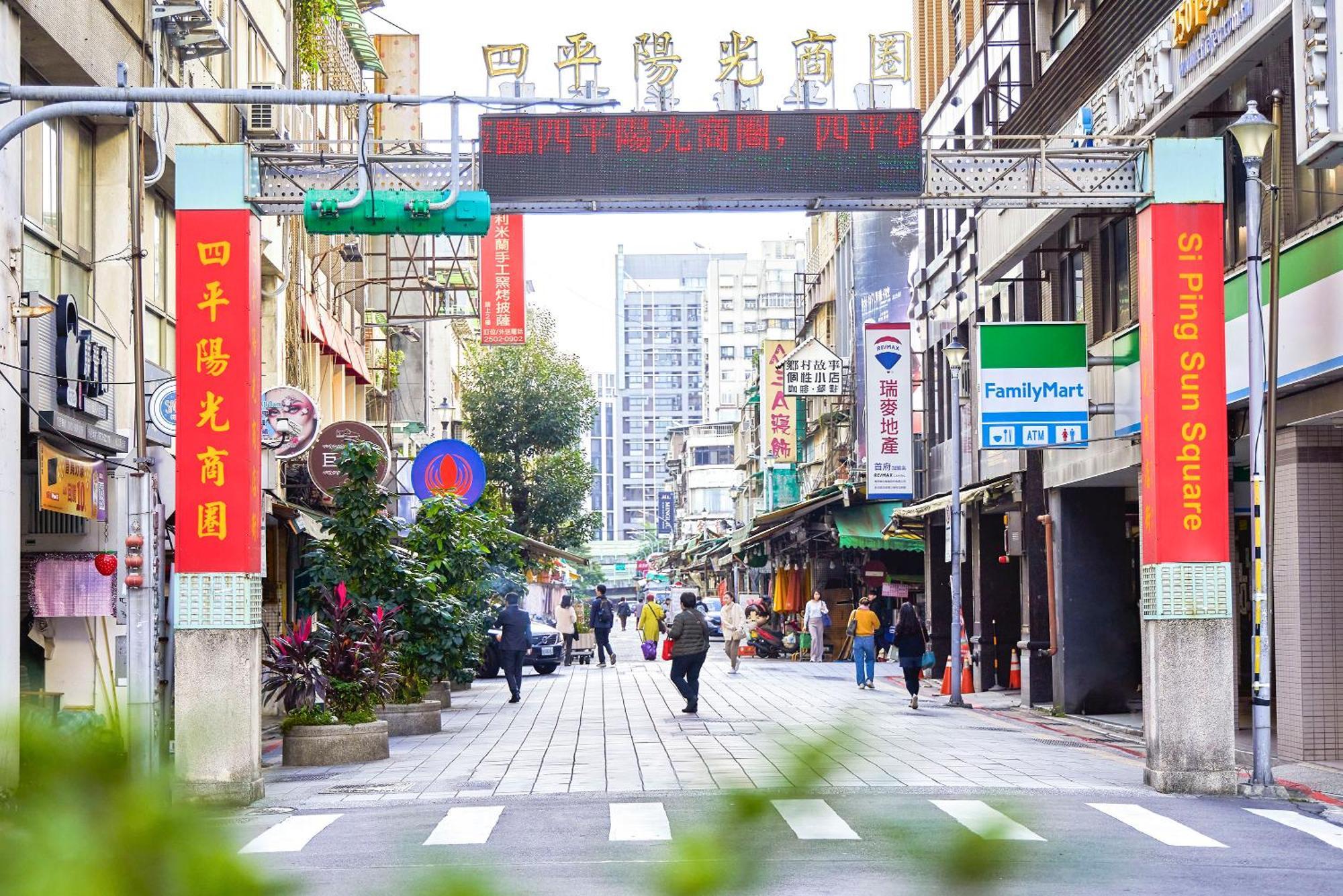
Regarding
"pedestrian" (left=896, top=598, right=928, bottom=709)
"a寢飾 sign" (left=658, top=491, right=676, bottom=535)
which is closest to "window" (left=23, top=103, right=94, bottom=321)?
"pedestrian" (left=896, top=598, right=928, bottom=709)

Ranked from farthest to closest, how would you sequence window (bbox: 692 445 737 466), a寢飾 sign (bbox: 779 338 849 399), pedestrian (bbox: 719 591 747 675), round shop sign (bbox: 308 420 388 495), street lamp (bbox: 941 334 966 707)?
window (bbox: 692 445 737 466), a寢飾 sign (bbox: 779 338 849 399), pedestrian (bbox: 719 591 747 675), street lamp (bbox: 941 334 966 707), round shop sign (bbox: 308 420 388 495)

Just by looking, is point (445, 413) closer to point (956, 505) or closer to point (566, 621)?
point (566, 621)

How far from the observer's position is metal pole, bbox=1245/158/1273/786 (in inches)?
602

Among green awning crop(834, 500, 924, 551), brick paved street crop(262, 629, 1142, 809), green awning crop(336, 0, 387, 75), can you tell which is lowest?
brick paved street crop(262, 629, 1142, 809)

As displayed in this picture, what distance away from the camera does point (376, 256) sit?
46.0 m

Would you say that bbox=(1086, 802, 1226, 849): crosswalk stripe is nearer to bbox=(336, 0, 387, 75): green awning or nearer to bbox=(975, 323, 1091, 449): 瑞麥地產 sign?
bbox=(975, 323, 1091, 449): 瑞麥地產 sign

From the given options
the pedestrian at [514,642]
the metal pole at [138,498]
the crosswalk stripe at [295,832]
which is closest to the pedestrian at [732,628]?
the pedestrian at [514,642]

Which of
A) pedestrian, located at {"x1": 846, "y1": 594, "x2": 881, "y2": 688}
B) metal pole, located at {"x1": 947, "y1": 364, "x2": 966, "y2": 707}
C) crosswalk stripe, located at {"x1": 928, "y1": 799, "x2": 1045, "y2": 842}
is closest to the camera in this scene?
crosswalk stripe, located at {"x1": 928, "y1": 799, "x2": 1045, "y2": 842}

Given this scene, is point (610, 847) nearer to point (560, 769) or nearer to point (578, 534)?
point (560, 769)

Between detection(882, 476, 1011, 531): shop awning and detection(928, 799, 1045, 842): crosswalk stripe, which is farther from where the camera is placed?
detection(882, 476, 1011, 531): shop awning

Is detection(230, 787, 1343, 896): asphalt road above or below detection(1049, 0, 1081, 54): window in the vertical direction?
below

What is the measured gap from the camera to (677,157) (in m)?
16.5

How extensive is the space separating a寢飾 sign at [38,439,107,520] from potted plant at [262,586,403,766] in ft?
7.67

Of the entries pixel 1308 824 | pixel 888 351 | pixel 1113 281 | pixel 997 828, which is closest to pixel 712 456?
pixel 888 351
